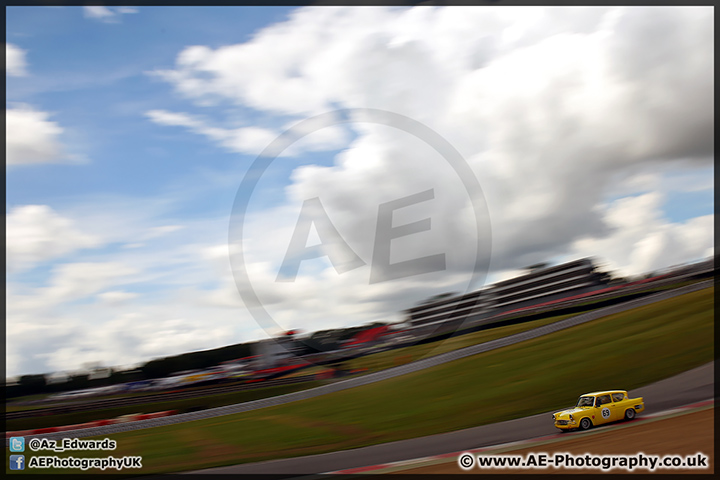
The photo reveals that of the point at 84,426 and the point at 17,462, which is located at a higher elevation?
the point at 84,426

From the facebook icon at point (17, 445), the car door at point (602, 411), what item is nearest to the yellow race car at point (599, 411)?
Result: the car door at point (602, 411)

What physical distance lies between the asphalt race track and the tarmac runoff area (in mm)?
743

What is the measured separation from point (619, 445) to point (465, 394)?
996cm

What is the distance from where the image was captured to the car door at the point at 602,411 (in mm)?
12102

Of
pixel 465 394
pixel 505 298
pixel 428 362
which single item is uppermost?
pixel 505 298

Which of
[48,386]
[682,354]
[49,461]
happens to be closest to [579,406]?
[682,354]

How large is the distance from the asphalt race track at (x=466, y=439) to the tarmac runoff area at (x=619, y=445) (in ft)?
2.44

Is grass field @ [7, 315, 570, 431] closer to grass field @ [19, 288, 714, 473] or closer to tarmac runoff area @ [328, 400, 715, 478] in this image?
grass field @ [19, 288, 714, 473]

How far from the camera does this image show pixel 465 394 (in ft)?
65.4

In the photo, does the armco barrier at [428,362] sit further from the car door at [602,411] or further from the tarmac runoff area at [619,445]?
the car door at [602,411]

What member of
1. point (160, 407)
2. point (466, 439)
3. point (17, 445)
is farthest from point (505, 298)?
point (17, 445)

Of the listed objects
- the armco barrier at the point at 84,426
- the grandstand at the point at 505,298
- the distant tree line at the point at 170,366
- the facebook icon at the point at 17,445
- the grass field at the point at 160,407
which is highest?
the grandstand at the point at 505,298

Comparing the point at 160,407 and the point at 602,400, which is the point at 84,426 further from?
the point at 602,400

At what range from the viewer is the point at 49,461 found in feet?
55.3
